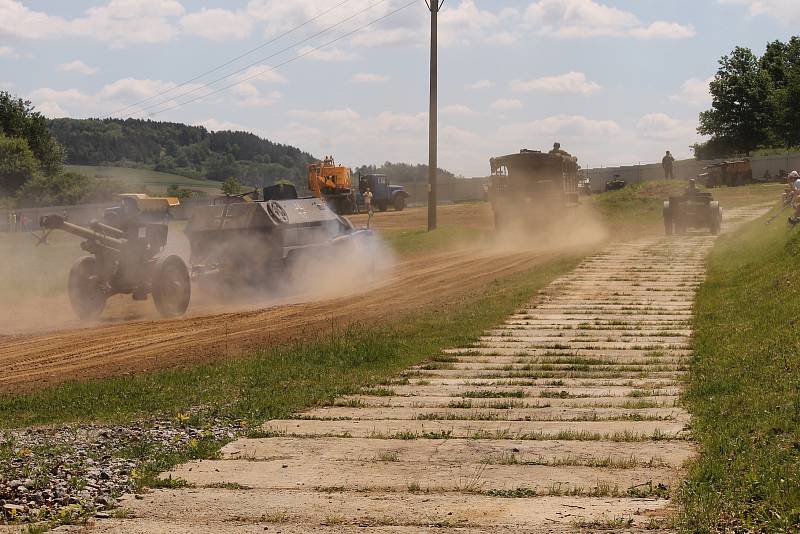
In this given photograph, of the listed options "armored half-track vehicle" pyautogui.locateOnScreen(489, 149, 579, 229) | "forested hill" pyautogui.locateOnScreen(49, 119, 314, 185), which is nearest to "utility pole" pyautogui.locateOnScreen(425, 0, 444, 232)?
"armored half-track vehicle" pyautogui.locateOnScreen(489, 149, 579, 229)

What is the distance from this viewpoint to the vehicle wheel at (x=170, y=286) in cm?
1959

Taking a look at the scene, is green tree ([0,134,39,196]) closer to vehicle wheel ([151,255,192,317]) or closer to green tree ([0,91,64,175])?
green tree ([0,91,64,175])

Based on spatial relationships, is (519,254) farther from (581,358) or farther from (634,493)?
(634,493)

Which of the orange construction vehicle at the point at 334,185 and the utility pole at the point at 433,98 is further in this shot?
the orange construction vehicle at the point at 334,185

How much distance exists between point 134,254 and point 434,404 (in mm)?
11004

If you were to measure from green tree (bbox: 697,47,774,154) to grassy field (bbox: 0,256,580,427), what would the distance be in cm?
7959

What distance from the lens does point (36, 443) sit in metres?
8.52

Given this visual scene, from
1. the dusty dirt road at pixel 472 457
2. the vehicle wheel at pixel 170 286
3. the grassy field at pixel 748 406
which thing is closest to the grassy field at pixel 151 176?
the vehicle wheel at pixel 170 286

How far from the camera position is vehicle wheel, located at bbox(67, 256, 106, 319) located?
782 inches

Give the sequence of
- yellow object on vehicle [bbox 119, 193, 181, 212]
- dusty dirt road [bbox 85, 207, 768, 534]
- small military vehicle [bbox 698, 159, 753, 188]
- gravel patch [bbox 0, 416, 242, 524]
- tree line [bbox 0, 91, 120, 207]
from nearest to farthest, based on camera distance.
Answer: dusty dirt road [bbox 85, 207, 768, 534], gravel patch [bbox 0, 416, 242, 524], yellow object on vehicle [bbox 119, 193, 181, 212], small military vehicle [bbox 698, 159, 753, 188], tree line [bbox 0, 91, 120, 207]

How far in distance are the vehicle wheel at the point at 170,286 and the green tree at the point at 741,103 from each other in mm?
77239

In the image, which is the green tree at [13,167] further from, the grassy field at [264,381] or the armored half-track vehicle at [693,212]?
the grassy field at [264,381]

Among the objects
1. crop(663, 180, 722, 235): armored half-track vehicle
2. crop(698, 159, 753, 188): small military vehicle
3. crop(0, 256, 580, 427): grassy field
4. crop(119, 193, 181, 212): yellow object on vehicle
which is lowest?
crop(0, 256, 580, 427): grassy field

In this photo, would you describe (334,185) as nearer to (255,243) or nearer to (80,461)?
(255,243)
